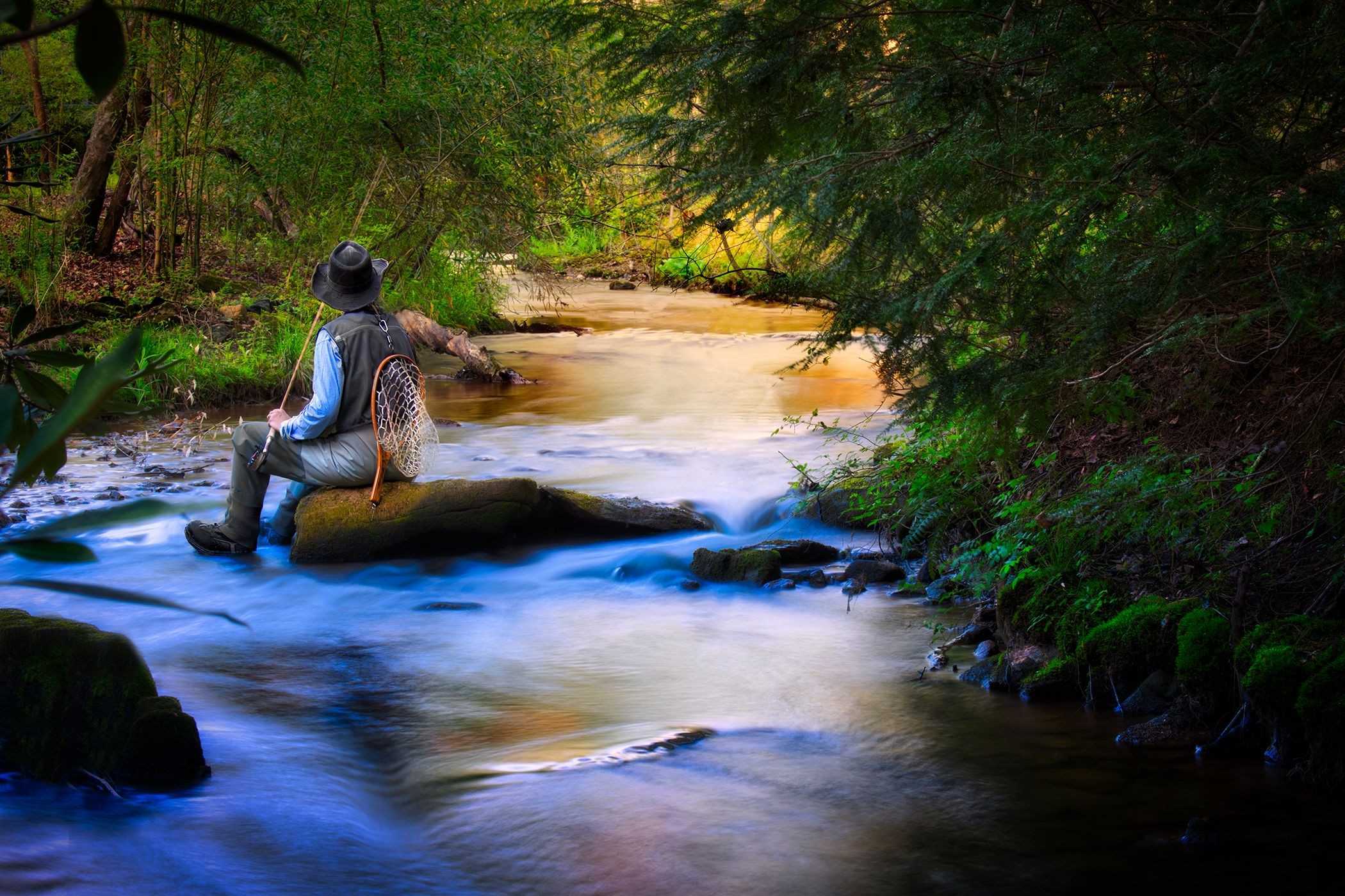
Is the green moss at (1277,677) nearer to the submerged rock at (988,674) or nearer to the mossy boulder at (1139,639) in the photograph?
the mossy boulder at (1139,639)

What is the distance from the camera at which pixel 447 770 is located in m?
5.09

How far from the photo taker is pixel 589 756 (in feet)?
17.0

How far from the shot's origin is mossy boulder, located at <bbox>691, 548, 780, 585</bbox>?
782 cm

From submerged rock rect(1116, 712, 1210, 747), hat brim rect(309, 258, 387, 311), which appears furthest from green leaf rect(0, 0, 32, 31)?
hat brim rect(309, 258, 387, 311)

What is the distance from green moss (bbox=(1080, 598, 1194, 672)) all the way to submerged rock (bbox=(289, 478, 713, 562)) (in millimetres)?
4471

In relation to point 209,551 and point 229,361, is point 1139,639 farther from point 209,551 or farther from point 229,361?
point 229,361

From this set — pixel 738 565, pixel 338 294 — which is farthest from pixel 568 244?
pixel 738 565

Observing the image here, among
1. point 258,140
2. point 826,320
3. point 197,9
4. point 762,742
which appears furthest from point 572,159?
point 762,742

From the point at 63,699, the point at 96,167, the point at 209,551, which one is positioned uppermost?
the point at 96,167

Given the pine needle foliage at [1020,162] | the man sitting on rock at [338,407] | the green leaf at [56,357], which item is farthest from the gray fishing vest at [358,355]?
the green leaf at [56,357]

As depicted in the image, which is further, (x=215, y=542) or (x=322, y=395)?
(x=215, y=542)

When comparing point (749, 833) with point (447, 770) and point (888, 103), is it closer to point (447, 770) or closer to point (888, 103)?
point (447, 770)

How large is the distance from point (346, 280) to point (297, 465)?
1.36 metres

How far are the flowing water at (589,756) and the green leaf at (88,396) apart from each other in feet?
11.6
